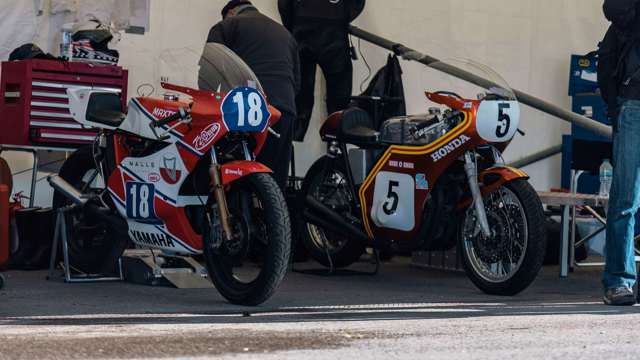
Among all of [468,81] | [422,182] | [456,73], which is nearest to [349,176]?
[422,182]

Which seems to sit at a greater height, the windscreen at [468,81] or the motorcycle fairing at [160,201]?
the windscreen at [468,81]

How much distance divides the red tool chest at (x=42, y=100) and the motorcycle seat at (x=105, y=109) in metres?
0.94

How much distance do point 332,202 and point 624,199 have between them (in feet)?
8.20

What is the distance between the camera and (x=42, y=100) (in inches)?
357

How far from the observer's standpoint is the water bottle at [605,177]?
9.64 meters

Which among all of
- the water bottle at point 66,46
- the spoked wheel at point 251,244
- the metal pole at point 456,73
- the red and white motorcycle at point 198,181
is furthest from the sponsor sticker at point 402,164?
the water bottle at point 66,46

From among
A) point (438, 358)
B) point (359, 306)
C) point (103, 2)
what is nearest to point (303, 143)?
point (103, 2)

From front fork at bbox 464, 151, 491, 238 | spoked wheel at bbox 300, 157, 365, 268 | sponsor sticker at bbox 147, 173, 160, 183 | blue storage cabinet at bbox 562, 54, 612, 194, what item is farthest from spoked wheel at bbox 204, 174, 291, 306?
blue storage cabinet at bbox 562, 54, 612, 194

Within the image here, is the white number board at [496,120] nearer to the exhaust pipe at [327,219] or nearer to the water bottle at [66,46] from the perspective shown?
the exhaust pipe at [327,219]

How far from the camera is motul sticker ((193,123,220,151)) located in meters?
7.13

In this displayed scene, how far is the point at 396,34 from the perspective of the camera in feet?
35.3

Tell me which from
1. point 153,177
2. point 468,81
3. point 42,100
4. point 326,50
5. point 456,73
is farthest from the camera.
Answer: point 326,50

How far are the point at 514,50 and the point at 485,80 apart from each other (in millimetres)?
2376

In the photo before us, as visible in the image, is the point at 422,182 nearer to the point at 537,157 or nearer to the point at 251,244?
the point at 251,244
